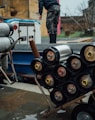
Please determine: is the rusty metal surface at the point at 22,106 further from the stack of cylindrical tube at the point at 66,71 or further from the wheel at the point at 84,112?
the stack of cylindrical tube at the point at 66,71

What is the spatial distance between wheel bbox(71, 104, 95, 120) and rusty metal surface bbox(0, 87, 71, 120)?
265mm

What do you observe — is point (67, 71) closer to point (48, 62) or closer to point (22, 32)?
point (48, 62)

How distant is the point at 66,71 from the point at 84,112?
0.52 metres

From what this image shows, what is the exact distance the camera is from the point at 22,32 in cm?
623

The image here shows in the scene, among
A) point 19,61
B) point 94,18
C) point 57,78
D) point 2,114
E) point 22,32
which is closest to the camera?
point 57,78

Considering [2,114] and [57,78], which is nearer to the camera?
[57,78]

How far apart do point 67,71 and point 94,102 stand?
0.56 m

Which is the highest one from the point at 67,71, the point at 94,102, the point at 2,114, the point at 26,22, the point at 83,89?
the point at 26,22

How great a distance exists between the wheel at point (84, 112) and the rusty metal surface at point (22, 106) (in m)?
0.26

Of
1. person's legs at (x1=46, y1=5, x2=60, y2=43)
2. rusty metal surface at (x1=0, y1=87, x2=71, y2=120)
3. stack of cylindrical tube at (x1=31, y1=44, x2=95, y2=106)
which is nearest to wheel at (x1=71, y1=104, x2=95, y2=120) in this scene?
stack of cylindrical tube at (x1=31, y1=44, x2=95, y2=106)

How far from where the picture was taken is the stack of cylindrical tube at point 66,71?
2812mm

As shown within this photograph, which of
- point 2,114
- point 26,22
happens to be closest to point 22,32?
point 26,22

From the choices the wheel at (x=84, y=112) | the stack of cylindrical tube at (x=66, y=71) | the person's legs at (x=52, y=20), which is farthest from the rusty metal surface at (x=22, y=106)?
the person's legs at (x=52, y=20)

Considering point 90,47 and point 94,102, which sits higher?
point 90,47
